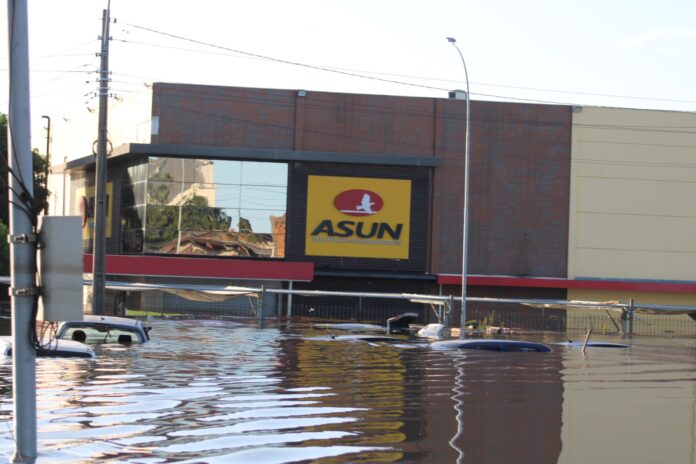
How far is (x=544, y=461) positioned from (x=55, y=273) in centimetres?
475

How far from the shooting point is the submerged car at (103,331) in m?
20.1

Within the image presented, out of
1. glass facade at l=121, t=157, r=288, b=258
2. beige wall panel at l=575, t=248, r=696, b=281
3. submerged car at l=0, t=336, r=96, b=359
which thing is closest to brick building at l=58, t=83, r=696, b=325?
glass facade at l=121, t=157, r=288, b=258

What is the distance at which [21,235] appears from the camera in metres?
7.46

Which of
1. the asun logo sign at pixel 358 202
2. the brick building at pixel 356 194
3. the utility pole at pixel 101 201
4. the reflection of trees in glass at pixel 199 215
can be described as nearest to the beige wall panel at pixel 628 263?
the brick building at pixel 356 194

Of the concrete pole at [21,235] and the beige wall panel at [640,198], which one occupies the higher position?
the beige wall panel at [640,198]

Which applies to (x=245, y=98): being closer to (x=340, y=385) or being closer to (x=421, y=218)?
(x=421, y=218)

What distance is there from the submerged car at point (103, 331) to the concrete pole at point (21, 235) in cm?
1241

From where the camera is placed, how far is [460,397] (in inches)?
558

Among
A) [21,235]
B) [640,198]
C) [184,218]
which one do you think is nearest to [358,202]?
[184,218]

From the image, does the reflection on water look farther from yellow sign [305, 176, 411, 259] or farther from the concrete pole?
yellow sign [305, 176, 411, 259]

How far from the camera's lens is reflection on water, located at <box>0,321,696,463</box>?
977 cm

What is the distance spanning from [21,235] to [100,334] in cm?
1365

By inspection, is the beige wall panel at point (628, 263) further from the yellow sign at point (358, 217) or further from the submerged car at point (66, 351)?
the submerged car at point (66, 351)

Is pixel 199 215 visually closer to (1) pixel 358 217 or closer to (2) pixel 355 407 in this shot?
(1) pixel 358 217
